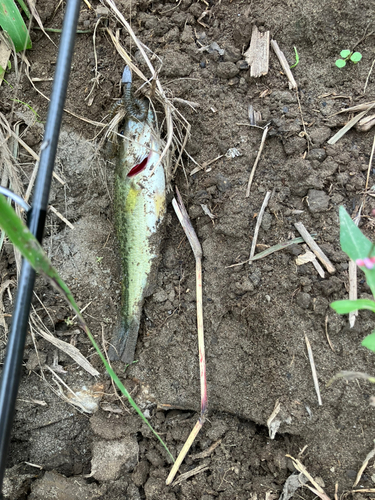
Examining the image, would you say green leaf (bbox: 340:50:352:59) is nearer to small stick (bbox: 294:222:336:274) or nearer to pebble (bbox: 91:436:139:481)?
small stick (bbox: 294:222:336:274)

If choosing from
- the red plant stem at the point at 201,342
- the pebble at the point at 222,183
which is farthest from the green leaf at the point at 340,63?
the red plant stem at the point at 201,342

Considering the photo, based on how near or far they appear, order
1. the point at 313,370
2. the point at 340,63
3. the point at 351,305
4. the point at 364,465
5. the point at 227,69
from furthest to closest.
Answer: the point at 227,69 < the point at 340,63 < the point at 313,370 < the point at 364,465 < the point at 351,305

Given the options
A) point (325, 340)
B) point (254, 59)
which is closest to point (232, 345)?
point (325, 340)

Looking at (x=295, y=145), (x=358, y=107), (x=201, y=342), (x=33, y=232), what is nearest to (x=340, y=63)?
(x=358, y=107)

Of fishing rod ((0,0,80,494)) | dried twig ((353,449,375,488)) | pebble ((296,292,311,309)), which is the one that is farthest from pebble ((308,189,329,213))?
fishing rod ((0,0,80,494))

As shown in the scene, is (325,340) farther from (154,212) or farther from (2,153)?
(2,153)

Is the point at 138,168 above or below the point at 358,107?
above

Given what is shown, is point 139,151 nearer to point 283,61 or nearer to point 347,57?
point 283,61
